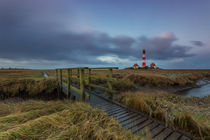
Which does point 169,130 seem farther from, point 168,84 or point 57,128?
point 168,84

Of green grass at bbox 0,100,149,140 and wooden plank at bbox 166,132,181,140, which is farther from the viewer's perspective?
wooden plank at bbox 166,132,181,140

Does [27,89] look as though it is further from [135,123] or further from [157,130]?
[157,130]

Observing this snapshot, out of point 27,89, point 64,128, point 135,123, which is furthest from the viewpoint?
point 27,89

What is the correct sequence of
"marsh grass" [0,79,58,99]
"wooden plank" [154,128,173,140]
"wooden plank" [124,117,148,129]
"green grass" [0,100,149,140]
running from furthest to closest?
"marsh grass" [0,79,58,99] < "wooden plank" [124,117,148,129] < "wooden plank" [154,128,173,140] < "green grass" [0,100,149,140]

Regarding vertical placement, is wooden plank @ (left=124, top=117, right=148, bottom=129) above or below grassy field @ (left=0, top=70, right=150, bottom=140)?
below

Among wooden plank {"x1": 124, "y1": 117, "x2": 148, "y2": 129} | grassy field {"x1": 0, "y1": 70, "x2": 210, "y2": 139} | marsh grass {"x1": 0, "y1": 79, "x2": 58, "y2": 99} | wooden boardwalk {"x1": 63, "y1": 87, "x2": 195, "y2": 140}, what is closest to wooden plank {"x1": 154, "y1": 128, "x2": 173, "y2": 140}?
wooden boardwalk {"x1": 63, "y1": 87, "x2": 195, "y2": 140}

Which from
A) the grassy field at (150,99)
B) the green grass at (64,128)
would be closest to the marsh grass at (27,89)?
the grassy field at (150,99)

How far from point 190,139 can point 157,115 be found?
1.04 meters

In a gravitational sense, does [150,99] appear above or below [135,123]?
above

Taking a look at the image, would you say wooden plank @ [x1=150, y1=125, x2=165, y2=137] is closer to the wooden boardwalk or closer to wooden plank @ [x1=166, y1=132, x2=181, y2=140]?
the wooden boardwalk

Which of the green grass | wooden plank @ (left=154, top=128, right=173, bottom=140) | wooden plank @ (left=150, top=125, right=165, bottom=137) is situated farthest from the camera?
wooden plank @ (left=150, top=125, right=165, bottom=137)

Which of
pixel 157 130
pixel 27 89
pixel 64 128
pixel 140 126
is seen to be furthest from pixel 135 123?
pixel 27 89

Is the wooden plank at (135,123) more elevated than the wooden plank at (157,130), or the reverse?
the wooden plank at (135,123)

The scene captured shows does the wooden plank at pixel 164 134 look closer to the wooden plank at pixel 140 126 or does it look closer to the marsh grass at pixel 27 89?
the wooden plank at pixel 140 126
